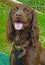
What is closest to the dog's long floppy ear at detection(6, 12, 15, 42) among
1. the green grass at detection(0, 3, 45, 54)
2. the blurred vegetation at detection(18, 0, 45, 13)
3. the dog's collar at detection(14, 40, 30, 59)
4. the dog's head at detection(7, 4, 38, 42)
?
the dog's head at detection(7, 4, 38, 42)

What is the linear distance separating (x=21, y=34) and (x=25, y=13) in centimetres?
37

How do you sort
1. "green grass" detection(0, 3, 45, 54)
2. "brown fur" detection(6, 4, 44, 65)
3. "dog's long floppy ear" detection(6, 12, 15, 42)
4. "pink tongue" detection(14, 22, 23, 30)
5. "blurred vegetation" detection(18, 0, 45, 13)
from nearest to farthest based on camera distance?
"pink tongue" detection(14, 22, 23, 30) → "brown fur" detection(6, 4, 44, 65) → "dog's long floppy ear" detection(6, 12, 15, 42) → "green grass" detection(0, 3, 45, 54) → "blurred vegetation" detection(18, 0, 45, 13)

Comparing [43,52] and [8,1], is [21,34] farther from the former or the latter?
[8,1]

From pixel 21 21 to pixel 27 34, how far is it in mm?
335

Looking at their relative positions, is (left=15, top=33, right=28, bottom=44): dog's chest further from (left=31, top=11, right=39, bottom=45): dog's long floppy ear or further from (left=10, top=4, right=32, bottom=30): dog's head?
(left=10, top=4, right=32, bottom=30): dog's head

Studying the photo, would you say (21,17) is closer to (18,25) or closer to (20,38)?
(18,25)

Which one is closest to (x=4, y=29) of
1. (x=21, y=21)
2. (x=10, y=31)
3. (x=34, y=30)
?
(x=10, y=31)

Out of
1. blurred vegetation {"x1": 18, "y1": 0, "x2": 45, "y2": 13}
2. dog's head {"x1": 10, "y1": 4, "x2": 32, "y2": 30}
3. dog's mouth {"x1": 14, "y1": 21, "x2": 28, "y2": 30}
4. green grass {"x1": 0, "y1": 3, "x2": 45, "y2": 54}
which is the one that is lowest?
green grass {"x1": 0, "y1": 3, "x2": 45, "y2": 54}

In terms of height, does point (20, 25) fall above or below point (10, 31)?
above

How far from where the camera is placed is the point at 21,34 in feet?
22.2

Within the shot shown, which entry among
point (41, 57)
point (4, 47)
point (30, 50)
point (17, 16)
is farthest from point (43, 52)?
point (4, 47)

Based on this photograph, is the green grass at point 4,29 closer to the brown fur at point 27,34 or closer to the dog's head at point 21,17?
the brown fur at point 27,34

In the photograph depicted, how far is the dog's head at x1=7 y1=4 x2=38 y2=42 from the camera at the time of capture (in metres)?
6.51

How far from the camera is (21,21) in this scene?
6523 mm
